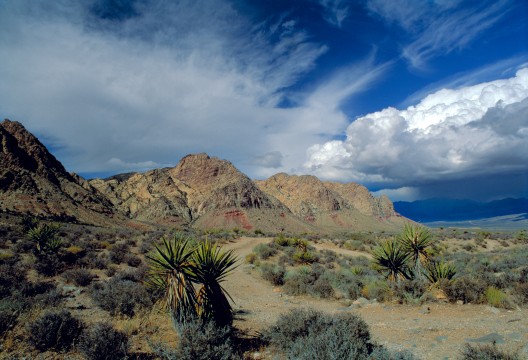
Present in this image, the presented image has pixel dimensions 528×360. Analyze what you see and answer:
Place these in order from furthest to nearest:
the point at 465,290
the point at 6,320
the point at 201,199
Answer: the point at 201,199, the point at 465,290, the point at 6,320

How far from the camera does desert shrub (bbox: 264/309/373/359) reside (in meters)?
5.47

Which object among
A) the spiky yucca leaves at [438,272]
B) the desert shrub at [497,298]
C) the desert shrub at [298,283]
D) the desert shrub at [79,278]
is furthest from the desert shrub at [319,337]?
the desert shrub at [79,278]

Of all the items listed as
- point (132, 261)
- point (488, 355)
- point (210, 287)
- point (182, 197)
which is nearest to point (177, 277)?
point (210, 287)

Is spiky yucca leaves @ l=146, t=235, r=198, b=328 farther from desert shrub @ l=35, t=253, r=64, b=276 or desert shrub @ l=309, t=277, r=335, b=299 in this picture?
desert shrub @ l=35, t=253, r=64, b=276

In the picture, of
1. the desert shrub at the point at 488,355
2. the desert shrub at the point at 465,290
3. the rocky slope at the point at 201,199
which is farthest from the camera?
the rocky slope at the point at 201,199

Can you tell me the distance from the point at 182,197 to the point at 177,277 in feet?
353

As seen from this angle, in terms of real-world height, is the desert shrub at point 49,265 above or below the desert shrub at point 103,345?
above

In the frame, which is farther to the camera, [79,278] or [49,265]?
[49,265]

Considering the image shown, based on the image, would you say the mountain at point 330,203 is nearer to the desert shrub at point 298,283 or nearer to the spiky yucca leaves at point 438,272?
the desert shrub at point 298,283

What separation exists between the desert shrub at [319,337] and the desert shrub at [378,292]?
6059 millimetres

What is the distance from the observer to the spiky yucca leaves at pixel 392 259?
13.8 m

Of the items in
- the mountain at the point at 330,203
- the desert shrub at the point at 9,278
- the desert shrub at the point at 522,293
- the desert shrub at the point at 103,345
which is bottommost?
the desert shrub at the point at 522,293

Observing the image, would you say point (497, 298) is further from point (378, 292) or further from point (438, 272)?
point (378, 292)

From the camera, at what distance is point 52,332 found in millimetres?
6473
